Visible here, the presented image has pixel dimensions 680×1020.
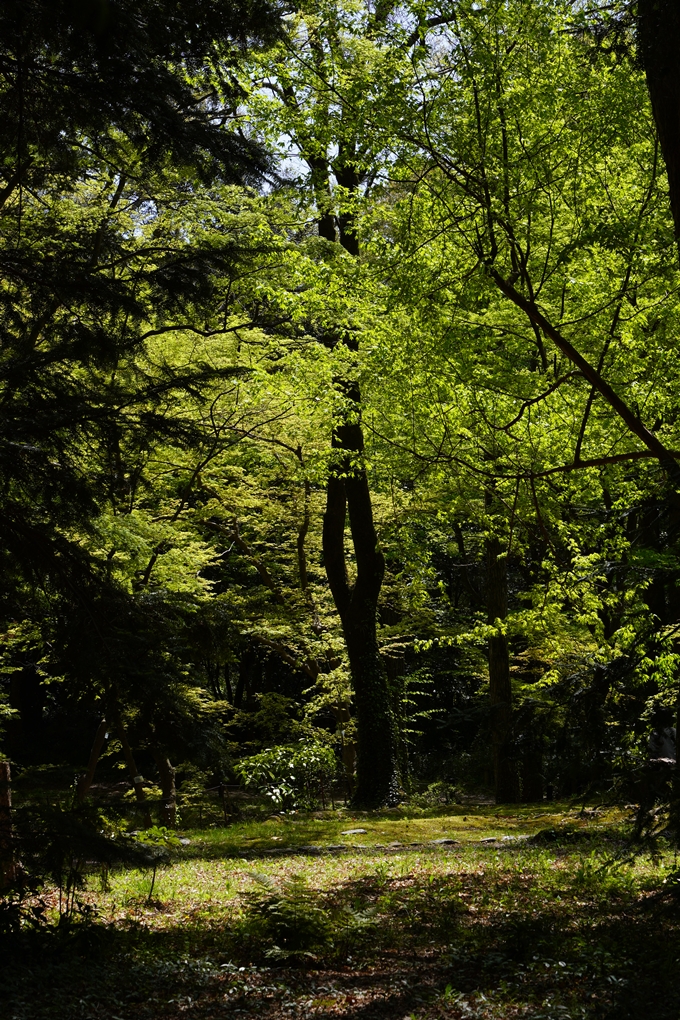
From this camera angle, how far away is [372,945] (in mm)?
5934

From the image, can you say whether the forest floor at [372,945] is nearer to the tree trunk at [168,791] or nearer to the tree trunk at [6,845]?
the tree trunk at [6,845]

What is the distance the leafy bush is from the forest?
11 centimetres

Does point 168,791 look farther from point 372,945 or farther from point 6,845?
point 6,845

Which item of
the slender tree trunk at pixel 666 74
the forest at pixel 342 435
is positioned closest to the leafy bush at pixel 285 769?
the forest at pixel 342 435

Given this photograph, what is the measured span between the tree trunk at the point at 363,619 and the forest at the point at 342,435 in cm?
6

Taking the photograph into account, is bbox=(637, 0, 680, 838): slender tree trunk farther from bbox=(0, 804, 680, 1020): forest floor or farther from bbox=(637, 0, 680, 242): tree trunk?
bbox=(0, 804, 680, 1020): forest floor

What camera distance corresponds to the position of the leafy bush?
15.0 meters

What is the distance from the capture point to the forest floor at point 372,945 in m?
4.60

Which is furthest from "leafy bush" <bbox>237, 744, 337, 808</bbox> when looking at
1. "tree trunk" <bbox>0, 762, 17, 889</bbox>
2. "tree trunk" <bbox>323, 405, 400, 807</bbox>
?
"tree trunk" <bbox>0, 762, 17, 889</bbox>

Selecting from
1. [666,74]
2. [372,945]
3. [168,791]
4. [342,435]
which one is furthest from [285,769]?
[666,74]

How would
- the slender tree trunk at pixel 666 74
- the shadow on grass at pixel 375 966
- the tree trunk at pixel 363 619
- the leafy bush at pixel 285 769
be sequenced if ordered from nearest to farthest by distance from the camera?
the shadow on grass at pixel 375 966 < the slender tree trunk at pixel 666 74 < the tree trunk at pixel 363 619 < the leafy bush at pixel 285 769

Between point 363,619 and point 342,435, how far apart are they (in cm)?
325

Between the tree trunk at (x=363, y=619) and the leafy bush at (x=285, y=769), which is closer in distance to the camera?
the tree trunk at (x=363, y=619)

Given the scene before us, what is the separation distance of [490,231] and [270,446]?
26.8ft
